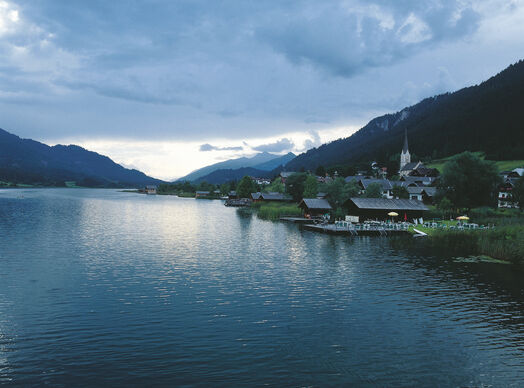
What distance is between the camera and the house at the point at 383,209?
73938 millimetres

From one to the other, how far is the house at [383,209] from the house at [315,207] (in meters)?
14.0

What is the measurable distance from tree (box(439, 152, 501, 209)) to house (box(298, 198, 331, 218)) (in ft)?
83.5

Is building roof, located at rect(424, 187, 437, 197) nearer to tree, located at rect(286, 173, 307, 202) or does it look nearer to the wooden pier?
tree, located at rect(286, 173, 307, 202)

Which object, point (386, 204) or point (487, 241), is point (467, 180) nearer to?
point (386, 204)

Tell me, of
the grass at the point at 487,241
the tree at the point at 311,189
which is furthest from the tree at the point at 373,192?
the grass at the point at 487,241

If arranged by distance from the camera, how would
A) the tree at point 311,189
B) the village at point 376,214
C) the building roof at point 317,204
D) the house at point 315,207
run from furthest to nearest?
the tree at point 311,189
the house at point 315,207
the building roof at point 317,204
the village at point 376,214

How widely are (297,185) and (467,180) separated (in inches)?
2128

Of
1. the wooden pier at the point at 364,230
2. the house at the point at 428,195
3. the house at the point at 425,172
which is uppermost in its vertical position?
the house at the point at 425,172

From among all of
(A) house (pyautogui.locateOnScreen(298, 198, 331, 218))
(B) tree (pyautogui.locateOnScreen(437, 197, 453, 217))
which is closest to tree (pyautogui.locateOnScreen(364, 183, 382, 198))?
(A) house (pyautogui.locateOnScreen(298, 198, 331, 218))

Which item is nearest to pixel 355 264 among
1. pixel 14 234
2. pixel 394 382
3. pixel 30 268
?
pixel 394 382

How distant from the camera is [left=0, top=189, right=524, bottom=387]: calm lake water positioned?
51.8ft

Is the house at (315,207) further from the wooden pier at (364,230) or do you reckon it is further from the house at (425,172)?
the house at (425,172)

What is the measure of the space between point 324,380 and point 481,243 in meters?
38.5

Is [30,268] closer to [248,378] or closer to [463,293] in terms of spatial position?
[248,378]
